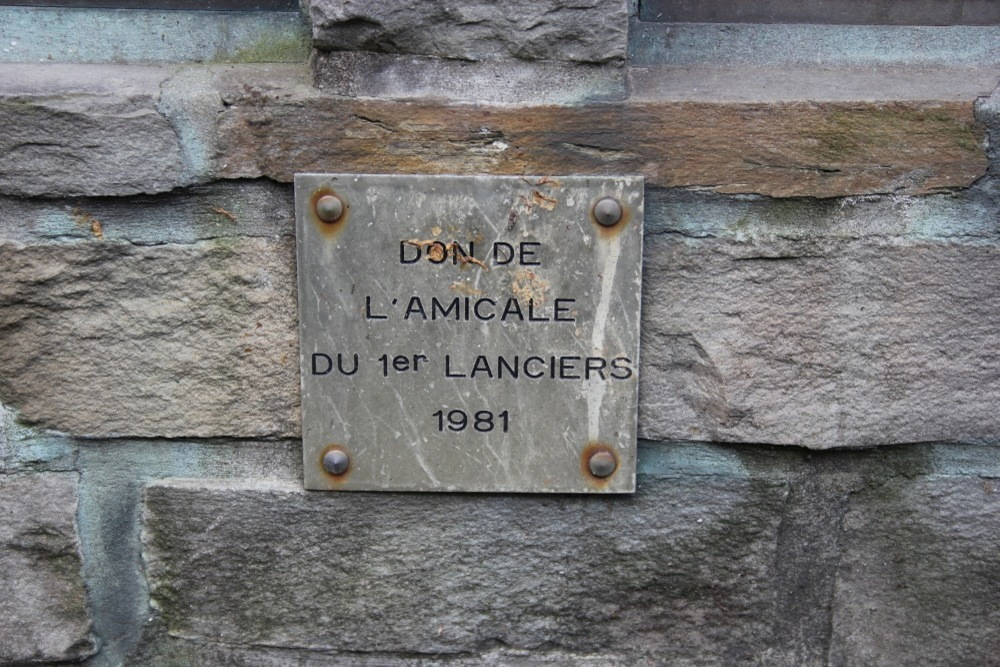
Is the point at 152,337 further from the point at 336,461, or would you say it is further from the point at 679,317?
the point at 679,317

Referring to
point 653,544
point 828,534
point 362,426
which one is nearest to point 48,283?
point 362,426

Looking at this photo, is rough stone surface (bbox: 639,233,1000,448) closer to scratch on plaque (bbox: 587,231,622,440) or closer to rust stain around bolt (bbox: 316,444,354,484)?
scratch on plaque (bbox: 587,231,622,440)

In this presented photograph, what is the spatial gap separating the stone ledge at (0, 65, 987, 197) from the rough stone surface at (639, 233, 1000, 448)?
0.06 metres

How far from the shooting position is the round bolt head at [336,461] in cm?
79

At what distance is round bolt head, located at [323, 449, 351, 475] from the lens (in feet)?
2.60

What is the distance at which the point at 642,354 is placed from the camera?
78cm

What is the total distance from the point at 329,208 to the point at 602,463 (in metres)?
0.32

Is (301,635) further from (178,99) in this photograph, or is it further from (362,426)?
(178,99)

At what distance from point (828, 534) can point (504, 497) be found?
0.99 ft

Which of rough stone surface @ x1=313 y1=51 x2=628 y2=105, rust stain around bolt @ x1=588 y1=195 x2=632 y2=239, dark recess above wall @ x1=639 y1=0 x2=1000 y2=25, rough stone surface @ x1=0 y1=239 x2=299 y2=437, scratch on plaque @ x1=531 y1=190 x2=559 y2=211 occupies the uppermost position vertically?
dark recess above wall @ x1=639 y1=0 x2=1000 y2=25

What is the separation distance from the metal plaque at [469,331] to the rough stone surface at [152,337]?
38mm

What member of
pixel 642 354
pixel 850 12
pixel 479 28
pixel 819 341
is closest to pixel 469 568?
pixel 642 354

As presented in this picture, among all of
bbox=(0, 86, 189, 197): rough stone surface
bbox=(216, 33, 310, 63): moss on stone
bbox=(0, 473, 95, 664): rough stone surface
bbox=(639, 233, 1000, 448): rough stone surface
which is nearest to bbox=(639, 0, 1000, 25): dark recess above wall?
bbox=(639, 233, 1000, 448): rough stone surface

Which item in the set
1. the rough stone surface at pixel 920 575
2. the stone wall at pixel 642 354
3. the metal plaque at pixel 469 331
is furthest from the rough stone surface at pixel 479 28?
the rough stone surface at pixel 920 575
